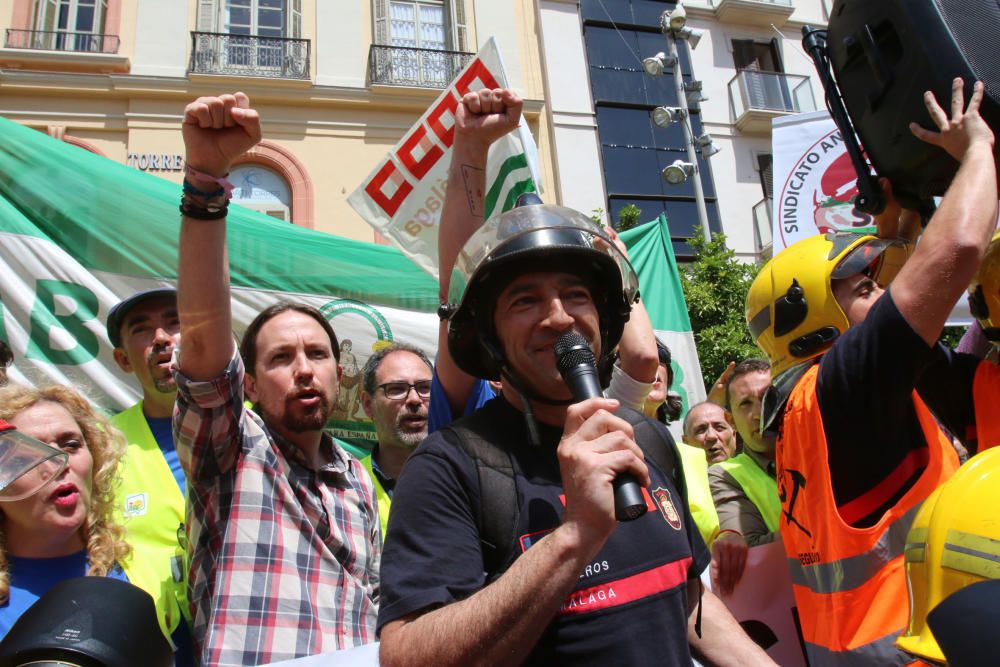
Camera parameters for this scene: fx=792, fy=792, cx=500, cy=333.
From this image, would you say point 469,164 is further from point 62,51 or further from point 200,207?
point 62,51

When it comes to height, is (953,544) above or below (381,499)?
below

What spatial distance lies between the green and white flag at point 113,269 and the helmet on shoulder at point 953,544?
350 cm

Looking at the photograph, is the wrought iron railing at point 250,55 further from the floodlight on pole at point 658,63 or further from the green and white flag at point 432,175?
the green and white flag at point 432,175

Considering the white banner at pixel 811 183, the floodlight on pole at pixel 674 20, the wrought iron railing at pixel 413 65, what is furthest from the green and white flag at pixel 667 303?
the wrought iron railing at pixel 413 65

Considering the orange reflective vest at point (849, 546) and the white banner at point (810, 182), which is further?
the white banner at point (810, 182)

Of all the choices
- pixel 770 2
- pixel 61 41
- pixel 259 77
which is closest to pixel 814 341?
pixel 259 77

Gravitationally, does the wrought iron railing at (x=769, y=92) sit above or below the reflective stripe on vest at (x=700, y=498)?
above

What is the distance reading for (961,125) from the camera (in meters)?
1.86

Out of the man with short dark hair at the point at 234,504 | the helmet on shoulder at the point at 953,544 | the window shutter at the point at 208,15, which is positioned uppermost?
the window shutter at the point at 208,15

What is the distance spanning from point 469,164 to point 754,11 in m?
17.7

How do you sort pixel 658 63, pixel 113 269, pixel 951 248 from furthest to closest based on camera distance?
pixel 658 63 → pixel 113 269 → pixel 951 248

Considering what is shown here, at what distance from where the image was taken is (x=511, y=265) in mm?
1631

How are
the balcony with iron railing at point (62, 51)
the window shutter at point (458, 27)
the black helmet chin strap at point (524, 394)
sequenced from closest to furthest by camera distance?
the black helmet chin strap at point (524, 394), the balcony with iron railing at point (62, 51), the window shutter at point (458, 27)

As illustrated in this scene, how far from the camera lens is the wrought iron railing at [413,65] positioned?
13.3 metres
